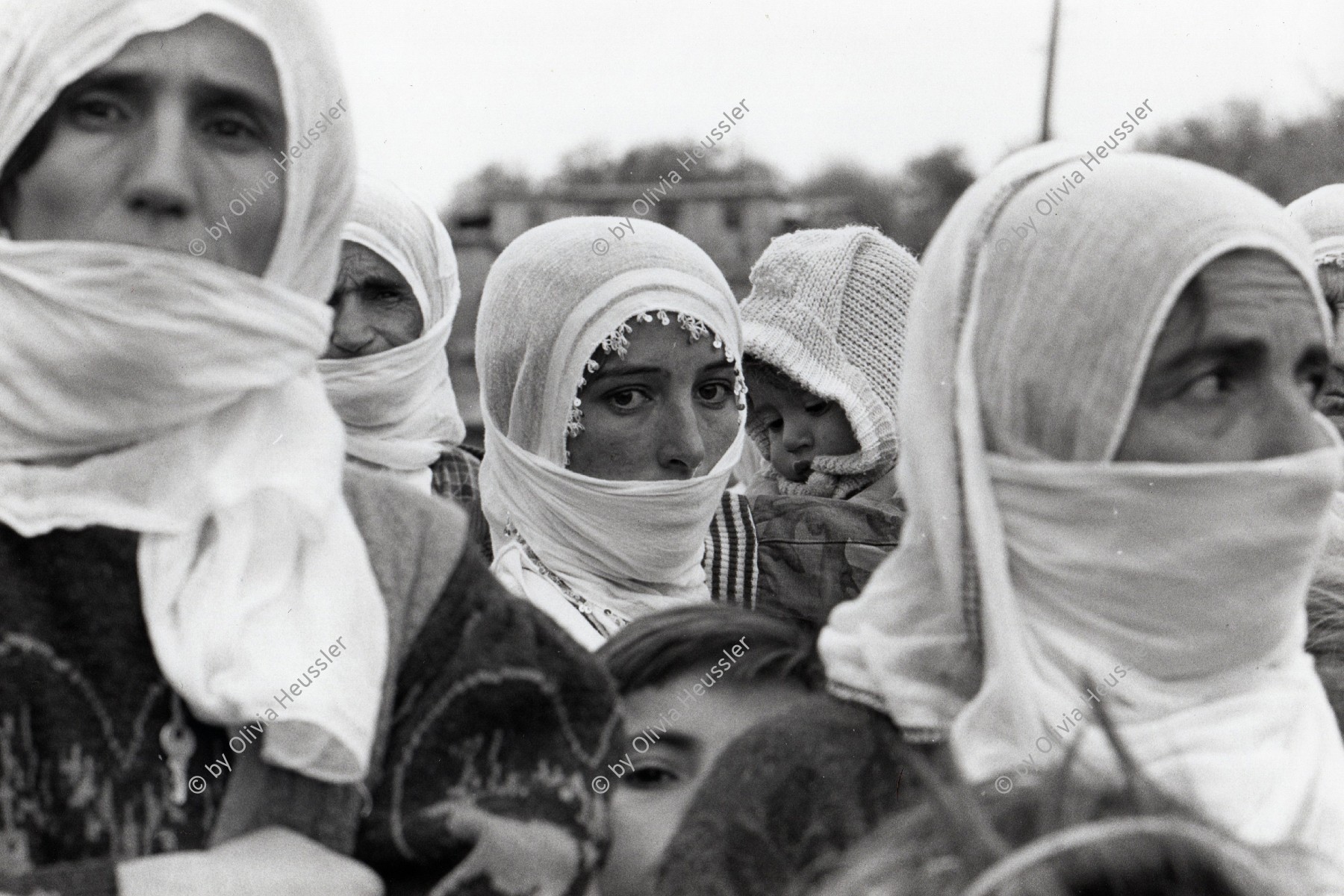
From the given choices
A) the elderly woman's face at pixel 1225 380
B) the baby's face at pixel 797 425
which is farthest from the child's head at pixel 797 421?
the elderly woman's face at pixel 1225 380

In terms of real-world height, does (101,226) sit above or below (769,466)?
above

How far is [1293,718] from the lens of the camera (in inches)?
95.8

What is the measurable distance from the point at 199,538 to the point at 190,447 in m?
0.12

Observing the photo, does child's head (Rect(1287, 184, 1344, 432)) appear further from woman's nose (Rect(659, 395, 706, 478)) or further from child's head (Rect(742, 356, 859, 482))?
woman's nose (Rect(659, 395, 706, 478))

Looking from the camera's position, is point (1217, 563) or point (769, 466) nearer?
point (1217, 563)

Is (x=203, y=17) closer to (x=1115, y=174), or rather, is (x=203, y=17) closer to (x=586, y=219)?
(x=1115, y=174)

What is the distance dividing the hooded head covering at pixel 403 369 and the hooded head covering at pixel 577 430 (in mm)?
1076

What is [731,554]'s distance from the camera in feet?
14.9

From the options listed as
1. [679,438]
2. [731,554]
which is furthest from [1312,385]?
[731,554]

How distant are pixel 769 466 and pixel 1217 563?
3338mm

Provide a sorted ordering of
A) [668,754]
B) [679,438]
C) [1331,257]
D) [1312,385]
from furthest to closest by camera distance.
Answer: [1331,257] < [679,438] < [668,754] < [1312,385]

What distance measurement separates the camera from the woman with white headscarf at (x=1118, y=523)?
232 cm

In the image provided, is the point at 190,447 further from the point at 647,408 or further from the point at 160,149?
the point at 647,408

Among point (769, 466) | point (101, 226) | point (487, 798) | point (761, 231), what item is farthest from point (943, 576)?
point (761, 231)
